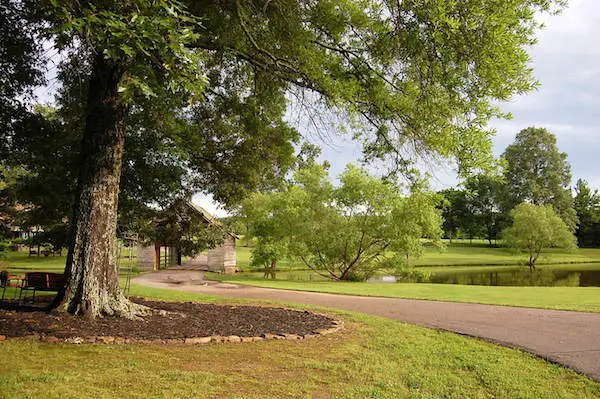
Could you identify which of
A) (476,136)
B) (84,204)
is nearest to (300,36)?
(476,136)

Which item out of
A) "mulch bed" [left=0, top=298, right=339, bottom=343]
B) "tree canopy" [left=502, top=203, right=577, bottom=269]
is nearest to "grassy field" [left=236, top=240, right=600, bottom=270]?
"tree canopy" [left=502, top=203, right=577, bottom=269]

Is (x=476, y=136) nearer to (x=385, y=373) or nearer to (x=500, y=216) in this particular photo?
(x=385, y=373)

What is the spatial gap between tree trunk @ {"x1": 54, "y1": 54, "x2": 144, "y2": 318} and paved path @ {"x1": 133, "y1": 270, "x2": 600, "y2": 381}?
707cm

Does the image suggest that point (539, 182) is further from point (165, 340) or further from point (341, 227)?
point (165, 340)

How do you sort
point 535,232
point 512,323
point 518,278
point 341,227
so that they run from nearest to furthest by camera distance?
1. point 512,323
2. point 341,227
3. point 518,278
4. point 535,232

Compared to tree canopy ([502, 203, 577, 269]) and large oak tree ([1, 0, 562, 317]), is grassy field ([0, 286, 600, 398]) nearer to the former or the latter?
large oak tree ([1, 0, 562, 317])

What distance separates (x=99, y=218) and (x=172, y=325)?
2582mm

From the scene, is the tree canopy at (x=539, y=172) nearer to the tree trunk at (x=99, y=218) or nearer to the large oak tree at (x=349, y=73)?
the large oak tree at (x=349, y=73)

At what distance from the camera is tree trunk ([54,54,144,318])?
359 inches

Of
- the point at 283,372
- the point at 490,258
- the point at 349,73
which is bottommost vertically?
the point at 490,258

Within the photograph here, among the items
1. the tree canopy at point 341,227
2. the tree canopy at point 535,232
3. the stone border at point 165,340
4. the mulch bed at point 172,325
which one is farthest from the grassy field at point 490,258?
the stone border at point 165,340

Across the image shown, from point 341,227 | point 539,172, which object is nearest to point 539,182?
point 539,172

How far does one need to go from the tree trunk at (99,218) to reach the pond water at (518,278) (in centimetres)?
2384

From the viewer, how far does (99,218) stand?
9.20m
